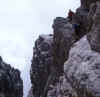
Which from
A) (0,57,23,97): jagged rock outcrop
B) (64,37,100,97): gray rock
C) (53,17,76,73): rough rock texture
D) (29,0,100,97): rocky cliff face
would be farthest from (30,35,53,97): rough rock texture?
(64,37,100,97): gray rock

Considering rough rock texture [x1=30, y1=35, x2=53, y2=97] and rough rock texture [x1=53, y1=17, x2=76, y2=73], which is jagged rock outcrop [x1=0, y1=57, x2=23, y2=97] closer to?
rough rock texture [x1=30, y1=35, x2=53, y2=97]

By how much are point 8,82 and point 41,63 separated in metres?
12.3

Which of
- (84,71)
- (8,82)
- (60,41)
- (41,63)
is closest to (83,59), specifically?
(84,71)

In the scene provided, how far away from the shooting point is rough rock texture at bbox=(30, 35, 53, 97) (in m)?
81.6

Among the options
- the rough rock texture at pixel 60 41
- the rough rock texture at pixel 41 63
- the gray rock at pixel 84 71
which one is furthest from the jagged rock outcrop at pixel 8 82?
the gray rock at pixel 84 71

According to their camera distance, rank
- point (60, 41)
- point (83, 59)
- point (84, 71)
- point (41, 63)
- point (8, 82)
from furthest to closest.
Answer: point (41, 63) → point (8, 82) → point (60, 41) → point (83, 59) → point (84, 71)

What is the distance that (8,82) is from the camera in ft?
267

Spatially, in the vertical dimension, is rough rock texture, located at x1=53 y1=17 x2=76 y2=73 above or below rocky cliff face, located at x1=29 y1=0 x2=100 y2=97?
above

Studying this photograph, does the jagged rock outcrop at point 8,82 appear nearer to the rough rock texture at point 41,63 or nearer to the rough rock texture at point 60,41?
the rough rock texture at point 41,63

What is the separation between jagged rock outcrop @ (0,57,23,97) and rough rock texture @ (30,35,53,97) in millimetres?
6073

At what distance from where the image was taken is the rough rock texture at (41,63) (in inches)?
3211

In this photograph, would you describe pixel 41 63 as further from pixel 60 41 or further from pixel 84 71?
pixel 84 71

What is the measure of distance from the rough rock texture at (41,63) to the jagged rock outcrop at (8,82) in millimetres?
6073

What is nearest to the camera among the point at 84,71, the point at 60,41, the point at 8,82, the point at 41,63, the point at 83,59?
the point at 84,71
